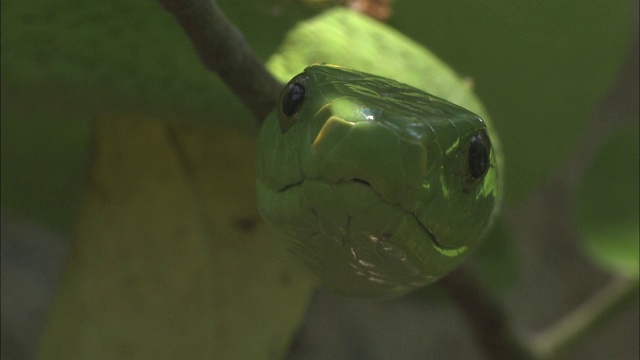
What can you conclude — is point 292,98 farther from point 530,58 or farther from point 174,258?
point 530,58

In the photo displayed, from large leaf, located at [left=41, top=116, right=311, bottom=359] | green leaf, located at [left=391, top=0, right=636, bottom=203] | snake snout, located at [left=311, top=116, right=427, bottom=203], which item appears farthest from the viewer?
green leaf, located at [left=391, top=0, right=636, bottom=203]

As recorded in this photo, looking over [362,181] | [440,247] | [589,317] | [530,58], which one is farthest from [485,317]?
[362,181]

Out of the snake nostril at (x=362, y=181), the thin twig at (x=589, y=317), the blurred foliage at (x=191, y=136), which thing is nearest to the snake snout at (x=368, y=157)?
the snake nostril at (x=362, y=181)

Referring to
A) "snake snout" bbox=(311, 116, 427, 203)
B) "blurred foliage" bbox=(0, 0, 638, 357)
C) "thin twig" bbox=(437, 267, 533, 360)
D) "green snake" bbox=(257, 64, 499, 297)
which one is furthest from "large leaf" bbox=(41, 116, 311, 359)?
"snake snout" bbox=(311, 116, 427, 203)

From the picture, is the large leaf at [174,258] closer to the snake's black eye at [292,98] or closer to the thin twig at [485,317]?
the thin twig at [485,317]

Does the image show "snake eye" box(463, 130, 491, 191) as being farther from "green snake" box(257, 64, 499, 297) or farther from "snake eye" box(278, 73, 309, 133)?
"snake eye" box(278, 73, 309, 133)

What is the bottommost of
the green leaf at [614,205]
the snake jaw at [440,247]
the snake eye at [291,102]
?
the green leaf at [614,205]
